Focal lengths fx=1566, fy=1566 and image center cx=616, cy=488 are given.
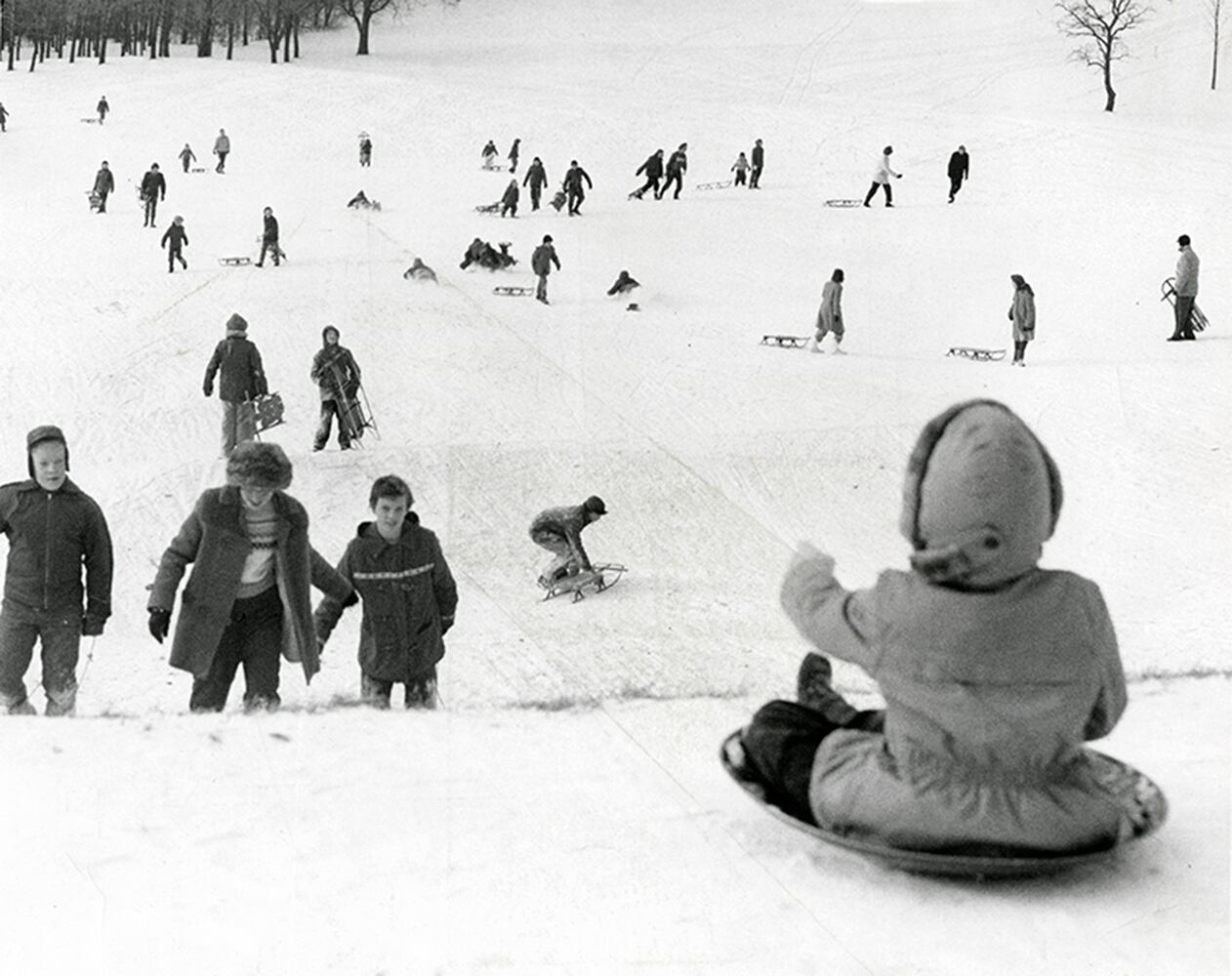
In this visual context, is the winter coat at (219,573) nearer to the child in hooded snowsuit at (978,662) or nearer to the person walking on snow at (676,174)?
the child in hooded snowsuit at (978,662)

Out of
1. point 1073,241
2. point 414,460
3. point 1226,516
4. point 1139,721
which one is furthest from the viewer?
point 1073,241

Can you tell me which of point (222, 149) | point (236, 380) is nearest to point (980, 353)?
point (236, 380)

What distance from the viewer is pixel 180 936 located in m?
3.52

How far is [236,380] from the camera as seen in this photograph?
13000 mm

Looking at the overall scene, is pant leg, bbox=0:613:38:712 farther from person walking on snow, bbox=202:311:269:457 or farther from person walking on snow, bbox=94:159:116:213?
person walking on snow, bbox=94:159:116:213

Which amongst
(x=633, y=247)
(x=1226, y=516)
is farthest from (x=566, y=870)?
(x=633, y=247)

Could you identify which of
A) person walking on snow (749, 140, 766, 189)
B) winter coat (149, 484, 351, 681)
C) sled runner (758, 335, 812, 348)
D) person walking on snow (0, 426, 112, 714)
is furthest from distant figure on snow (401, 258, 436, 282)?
winter coat (149, 484, 351, 681)

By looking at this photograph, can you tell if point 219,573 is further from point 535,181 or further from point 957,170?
point 957,170

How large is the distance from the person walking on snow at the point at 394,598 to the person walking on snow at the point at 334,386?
23.8ft

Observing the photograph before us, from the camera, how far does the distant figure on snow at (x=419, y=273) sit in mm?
20344

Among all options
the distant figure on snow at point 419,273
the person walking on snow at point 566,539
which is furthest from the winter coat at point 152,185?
the person walking on snow at point 566,539

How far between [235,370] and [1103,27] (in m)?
38.9

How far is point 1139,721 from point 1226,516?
715 centimetres

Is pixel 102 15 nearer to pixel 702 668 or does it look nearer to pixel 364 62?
pixel 364 62
